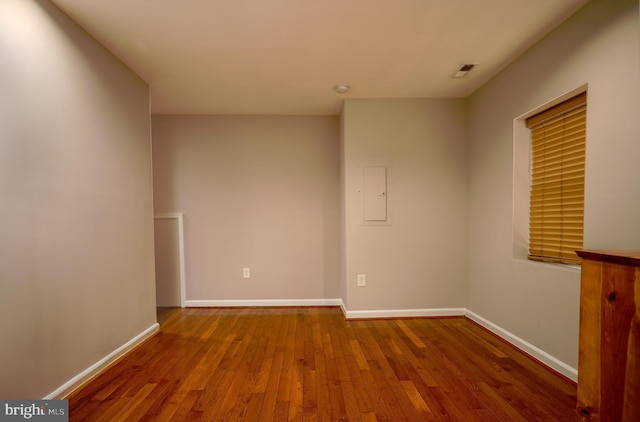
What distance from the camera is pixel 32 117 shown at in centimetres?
165

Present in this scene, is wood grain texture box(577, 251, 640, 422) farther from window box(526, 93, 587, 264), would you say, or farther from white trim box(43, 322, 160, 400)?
white trim box(43, 322, 160, 400)

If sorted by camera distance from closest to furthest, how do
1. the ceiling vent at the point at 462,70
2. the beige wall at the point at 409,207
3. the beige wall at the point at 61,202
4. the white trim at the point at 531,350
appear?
the beige wall at the point at 61,202, the white trim at the point at 531,350, the ceiling vent at the point at 462,70, the beige wall at the point at 409,207

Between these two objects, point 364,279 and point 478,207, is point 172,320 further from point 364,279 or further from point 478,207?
point 478,207

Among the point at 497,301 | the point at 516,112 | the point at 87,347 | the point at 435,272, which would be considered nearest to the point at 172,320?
the point at 87,347

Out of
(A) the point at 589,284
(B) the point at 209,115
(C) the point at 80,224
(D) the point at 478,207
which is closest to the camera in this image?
(A) the point at 589,284

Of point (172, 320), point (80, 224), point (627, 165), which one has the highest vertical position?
point (627, 165)

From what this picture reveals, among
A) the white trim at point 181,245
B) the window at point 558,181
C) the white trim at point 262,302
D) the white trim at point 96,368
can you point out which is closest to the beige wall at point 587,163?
the window at point 558,181

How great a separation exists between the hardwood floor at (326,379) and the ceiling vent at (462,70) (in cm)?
241

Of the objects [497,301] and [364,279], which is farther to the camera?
[364,279]

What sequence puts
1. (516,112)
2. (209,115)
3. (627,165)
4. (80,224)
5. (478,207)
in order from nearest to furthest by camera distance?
(627,165) → (80,224) → (516,112) → (478,207) → (209,115)

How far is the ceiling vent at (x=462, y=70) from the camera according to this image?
252 centimetres

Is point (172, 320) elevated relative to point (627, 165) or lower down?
lower down

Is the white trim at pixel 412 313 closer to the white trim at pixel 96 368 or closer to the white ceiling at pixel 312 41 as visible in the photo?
the white trim at pixel 96 368

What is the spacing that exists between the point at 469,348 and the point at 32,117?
345 centimetres
